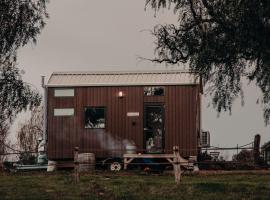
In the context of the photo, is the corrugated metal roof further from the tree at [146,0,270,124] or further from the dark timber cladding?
the tree at [146,0,270,124]

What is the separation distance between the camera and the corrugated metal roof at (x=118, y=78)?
Answer: 94.2 ft

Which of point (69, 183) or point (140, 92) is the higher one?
point (140, 92)

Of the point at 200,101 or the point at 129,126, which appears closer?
the point at 129,126

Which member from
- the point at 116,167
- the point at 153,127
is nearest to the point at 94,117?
the point at 116,167

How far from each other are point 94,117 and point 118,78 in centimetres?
206

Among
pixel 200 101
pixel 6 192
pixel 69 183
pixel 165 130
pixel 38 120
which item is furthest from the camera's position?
pixel 38 120

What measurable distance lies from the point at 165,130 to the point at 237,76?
8.54 m

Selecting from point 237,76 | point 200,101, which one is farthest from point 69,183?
point 200,101

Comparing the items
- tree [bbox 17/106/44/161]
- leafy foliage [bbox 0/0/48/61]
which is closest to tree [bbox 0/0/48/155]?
leafy foliage [bbox 0/0/48/61]

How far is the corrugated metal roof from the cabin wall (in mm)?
265

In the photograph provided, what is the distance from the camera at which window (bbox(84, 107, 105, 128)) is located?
29.0m

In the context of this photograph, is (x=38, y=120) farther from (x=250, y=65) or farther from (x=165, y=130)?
(x=250, y=65)

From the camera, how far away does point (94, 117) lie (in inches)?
1148

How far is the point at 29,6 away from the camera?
2055 cm
